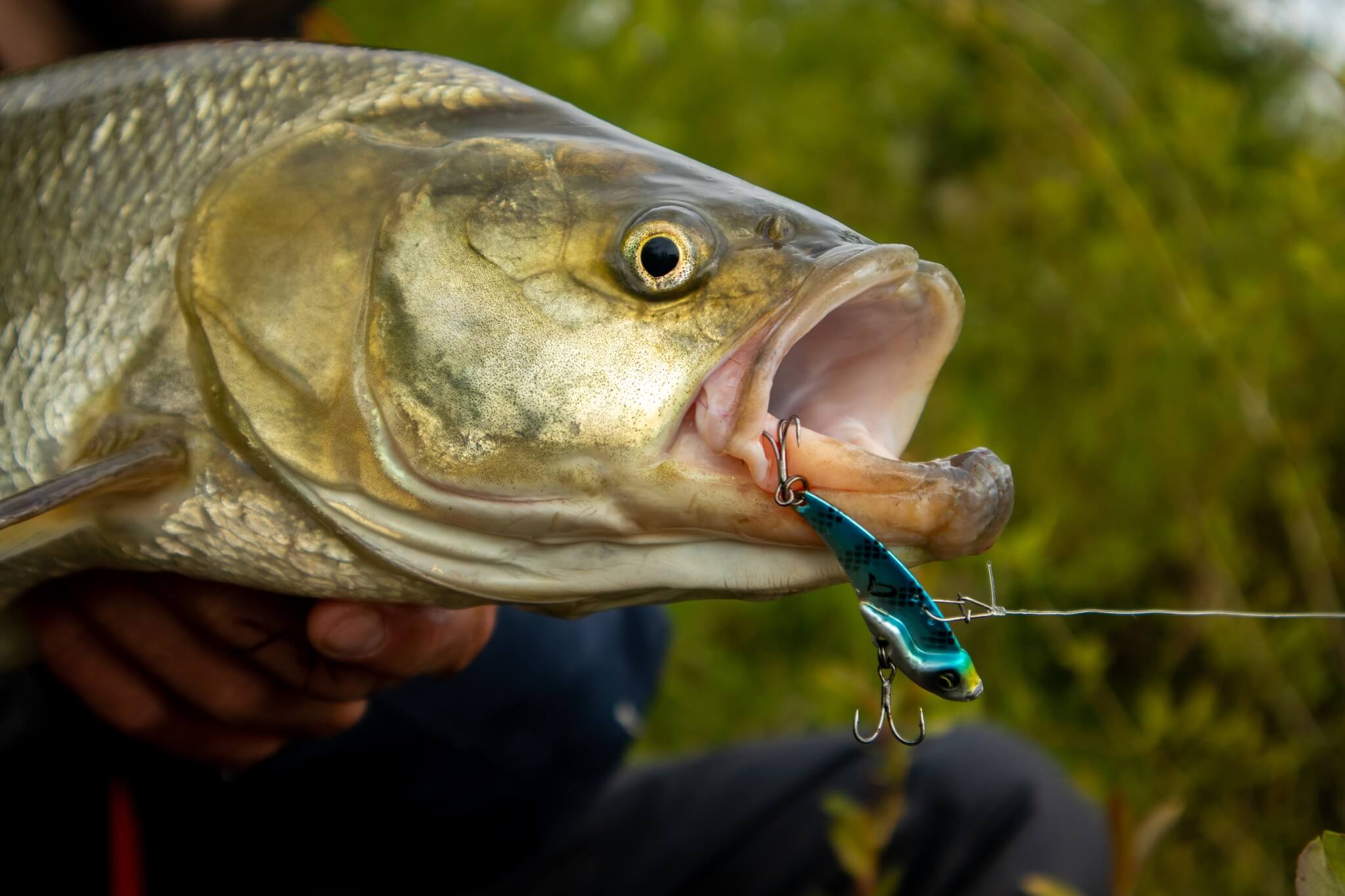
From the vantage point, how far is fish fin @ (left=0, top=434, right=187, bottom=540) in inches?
35.4

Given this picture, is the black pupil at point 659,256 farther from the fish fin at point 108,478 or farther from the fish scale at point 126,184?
the fish fin at point 108,478

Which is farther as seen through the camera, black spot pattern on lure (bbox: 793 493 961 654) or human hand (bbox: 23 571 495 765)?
human hand (bbox: 23 571 495 765)

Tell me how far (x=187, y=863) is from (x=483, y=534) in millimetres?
1088

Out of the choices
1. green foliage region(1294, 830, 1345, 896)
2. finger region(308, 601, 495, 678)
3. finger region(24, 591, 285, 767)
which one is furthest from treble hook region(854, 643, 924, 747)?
finger region(24, 591, 285, 767)

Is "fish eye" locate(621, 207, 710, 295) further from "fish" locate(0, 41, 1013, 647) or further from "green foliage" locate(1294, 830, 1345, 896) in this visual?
"green foliage" locate(1294, 830, 1345, 896)

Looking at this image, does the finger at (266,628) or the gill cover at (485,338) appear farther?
the finger at (266,628)

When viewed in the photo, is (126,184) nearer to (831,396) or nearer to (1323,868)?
(831,396)

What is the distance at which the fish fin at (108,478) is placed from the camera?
90cm

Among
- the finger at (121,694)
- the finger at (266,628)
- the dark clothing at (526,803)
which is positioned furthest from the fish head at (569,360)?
the dark clothing at (526,803)

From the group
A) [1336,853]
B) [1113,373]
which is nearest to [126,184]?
[1336,853]

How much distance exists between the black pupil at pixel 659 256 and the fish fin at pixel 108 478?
0.41 metres

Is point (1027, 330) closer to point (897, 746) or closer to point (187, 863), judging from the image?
point (897, 746)

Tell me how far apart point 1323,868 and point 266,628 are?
2.95 ft

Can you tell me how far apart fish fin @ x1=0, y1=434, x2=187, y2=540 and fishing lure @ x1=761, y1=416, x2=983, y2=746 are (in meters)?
0.49
